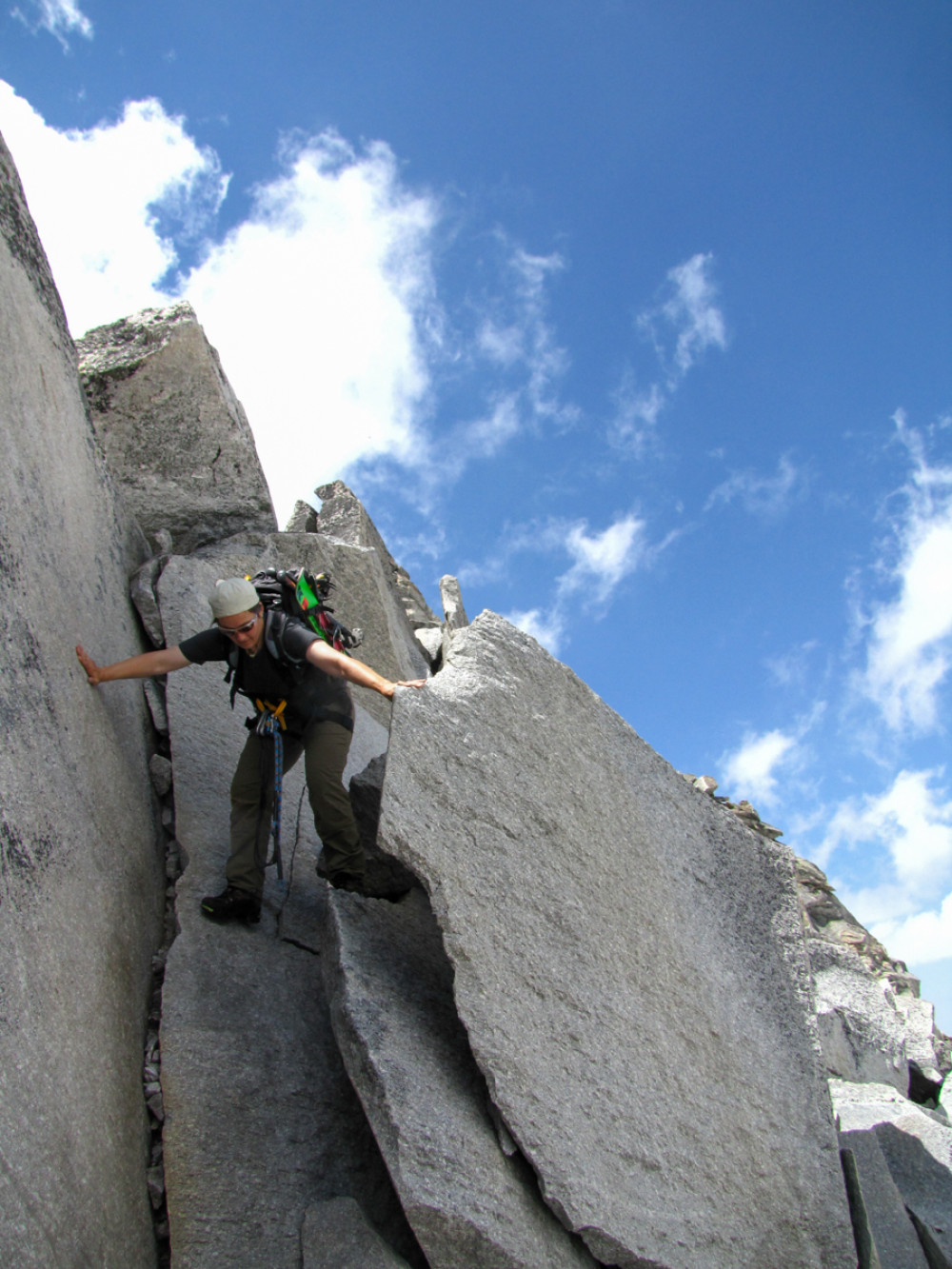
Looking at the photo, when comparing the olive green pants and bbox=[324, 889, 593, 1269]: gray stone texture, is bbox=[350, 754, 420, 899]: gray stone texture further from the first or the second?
bbox=[324, 889, 593, 1269]: gray stone texture

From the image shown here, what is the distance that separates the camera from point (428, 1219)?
386 centimetres

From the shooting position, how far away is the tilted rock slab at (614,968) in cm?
439

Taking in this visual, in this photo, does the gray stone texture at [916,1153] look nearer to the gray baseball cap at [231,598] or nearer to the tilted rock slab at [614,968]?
the tilted rock slab at [614,968]

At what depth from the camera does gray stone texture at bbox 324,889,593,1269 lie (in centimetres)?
391

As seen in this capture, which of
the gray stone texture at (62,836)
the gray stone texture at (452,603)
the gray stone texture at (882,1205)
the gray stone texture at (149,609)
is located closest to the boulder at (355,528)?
the gray stone texture at (452,603)

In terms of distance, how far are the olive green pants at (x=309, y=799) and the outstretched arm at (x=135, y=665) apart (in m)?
0.73

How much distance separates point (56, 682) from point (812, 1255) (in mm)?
5225

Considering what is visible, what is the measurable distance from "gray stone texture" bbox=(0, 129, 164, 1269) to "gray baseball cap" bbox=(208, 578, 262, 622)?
935mm

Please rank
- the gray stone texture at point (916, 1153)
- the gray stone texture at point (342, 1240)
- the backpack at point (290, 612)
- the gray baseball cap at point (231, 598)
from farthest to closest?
1. the gray stone texture at point (916, 1153)
2. the backpack at point (290, 612)
3. the gray baseball cap at point (231, 598)
4. the gray stone texture at point (342, 1240)

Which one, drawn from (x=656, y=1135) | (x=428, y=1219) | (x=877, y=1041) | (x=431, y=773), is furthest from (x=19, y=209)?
(x=877, y=1041)

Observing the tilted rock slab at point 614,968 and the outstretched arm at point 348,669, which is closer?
the tilted rock slab at point 614,968

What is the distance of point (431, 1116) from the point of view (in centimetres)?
414

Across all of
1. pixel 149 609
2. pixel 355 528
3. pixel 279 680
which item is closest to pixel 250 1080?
pixel 279 680

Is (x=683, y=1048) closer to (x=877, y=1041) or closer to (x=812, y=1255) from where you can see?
(x=812, y=1255)
